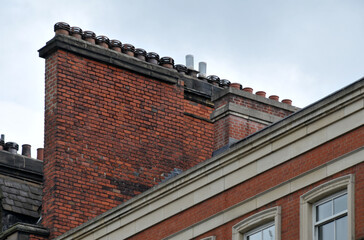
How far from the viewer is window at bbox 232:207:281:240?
77.6 ft

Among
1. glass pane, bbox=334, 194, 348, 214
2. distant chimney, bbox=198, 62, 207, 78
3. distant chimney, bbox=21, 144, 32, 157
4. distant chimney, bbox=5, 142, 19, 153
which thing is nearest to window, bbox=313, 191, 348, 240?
glass pane, bbox=334, 194, 348, 214

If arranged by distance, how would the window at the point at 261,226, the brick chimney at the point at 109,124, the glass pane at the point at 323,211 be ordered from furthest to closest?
the brick chimney at the point at 109,124
the window at the point at 261,226
the glass pane at the point at 323,211

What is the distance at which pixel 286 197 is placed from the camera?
23.7 m

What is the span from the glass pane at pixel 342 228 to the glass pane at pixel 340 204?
17cm

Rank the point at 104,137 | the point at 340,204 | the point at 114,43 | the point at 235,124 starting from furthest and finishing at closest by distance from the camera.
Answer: the point at 114,43, the point at 104,137, the point at 235,124, the point at 340,204

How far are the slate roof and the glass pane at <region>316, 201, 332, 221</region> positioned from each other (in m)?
12.7

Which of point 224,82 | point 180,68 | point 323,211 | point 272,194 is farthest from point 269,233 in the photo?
point 224,82

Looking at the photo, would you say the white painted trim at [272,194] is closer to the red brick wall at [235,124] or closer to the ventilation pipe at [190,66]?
the red brick wall at [235,124]

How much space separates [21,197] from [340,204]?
562 inches

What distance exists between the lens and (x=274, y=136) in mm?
24203

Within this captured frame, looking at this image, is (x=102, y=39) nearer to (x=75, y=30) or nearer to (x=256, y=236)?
(x=75, y=30)

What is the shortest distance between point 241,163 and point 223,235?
138 cm

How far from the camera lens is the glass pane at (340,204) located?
2239 centimetres

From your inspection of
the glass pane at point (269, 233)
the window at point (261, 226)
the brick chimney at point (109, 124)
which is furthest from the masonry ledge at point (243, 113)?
the glass pane at point (269, 233)
